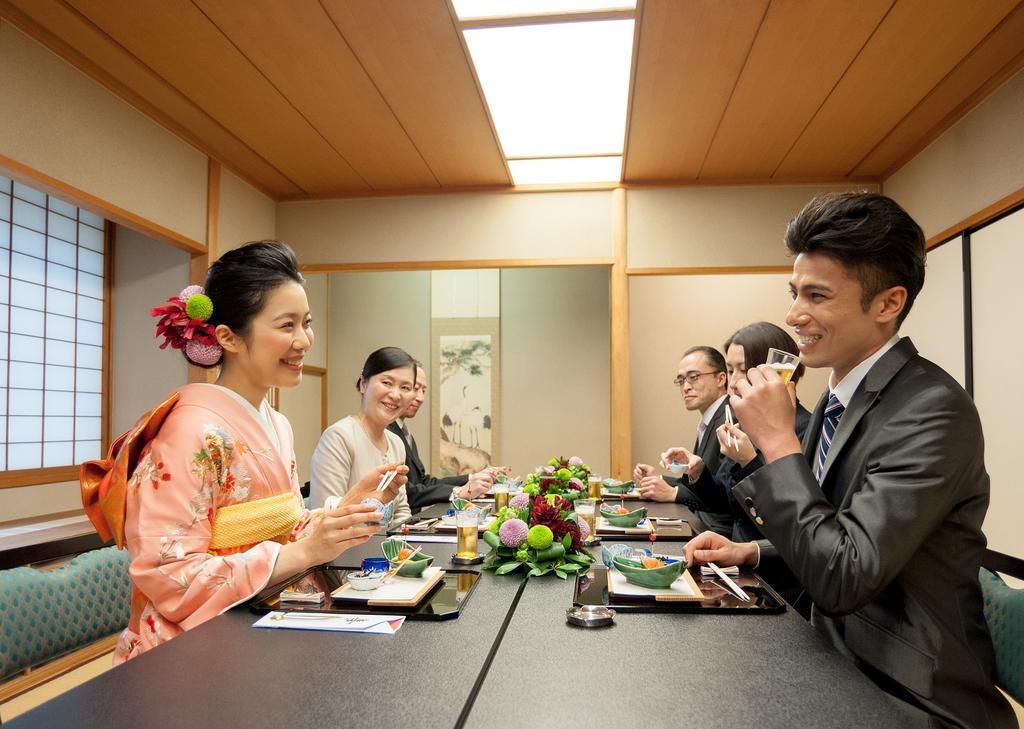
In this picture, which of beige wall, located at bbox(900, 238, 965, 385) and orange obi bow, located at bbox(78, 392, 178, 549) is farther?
beige wall, located at bbox(900, 238, 965, 385)

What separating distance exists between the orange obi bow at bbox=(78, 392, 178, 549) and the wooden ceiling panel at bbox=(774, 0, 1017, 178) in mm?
2739

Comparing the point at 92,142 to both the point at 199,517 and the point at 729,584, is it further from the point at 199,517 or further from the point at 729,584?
the point at 729,584

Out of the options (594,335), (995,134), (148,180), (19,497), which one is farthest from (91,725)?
(594,335)

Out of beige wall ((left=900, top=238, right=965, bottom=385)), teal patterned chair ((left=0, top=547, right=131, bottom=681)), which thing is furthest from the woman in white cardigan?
beige wall ((left=900, top=238, right=965, bottom=385))

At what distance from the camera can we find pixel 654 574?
139cm

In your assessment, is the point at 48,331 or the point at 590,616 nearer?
the point at 590,616

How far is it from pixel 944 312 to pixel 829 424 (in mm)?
2624

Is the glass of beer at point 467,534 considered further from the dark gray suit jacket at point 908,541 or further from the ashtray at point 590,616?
the dark gray suit jacket at point 908,541

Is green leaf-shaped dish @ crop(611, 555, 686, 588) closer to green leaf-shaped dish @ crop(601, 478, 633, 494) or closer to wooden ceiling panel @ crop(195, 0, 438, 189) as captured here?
green leaf-shaped dish @ crop(601, 478, 633, 494)

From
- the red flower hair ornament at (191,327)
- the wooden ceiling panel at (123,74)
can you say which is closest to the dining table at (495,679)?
the red flower hair ornament at (191,327)

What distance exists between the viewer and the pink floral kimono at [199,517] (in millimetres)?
1345

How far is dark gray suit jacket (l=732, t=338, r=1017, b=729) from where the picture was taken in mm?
1129

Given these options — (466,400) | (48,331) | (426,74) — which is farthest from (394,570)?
(466,400)

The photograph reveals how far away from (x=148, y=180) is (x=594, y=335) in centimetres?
363
